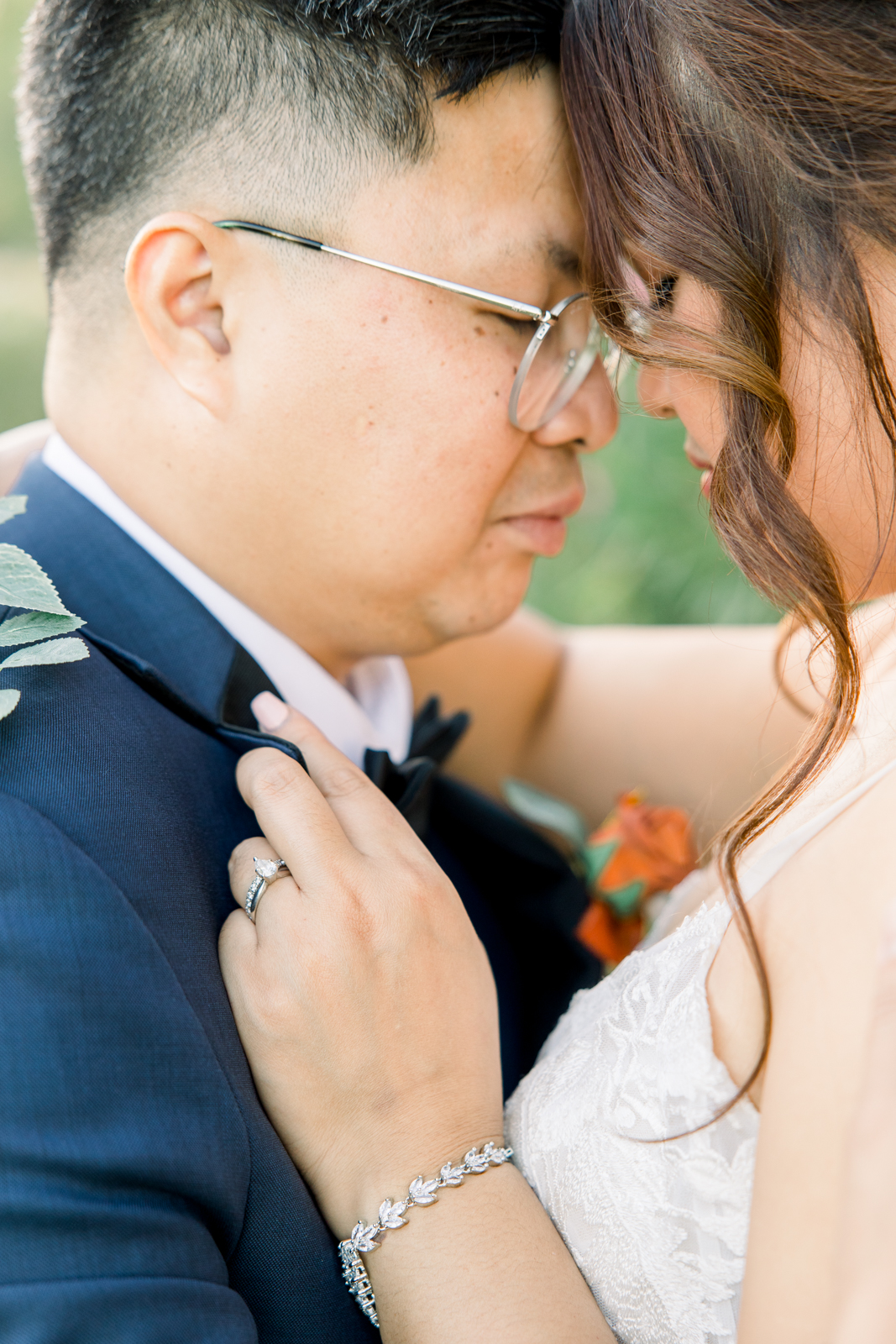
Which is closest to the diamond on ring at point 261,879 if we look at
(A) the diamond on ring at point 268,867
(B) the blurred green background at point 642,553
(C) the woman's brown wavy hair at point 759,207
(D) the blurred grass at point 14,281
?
(A) the diamond on ring at point 268,867

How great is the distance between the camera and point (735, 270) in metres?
1.12

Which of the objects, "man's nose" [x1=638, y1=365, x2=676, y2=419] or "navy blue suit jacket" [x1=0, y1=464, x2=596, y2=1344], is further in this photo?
"man's nose" [x1=638, y1=365, x2=676, y2=419]

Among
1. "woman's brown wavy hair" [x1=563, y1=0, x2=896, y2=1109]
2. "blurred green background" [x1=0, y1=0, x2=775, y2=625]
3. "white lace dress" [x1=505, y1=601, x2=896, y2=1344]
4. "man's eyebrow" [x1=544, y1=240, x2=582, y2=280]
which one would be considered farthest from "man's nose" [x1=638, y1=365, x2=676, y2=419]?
"blurred green background" [x1=0, y1=0, x2=775, y2=625]

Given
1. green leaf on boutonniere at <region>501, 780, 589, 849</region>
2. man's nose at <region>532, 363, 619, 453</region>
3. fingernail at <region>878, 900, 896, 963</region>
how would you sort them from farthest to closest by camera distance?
1. green leaf on boutonniere at <region>501, 780, 589, 849</region>
2. man's nose at <region>532, 363, 619, 453</region>
3. fingernail at <region>878, 900, 896, 963</region>

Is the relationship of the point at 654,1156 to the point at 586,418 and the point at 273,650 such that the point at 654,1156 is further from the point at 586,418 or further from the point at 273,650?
the point at 586,418

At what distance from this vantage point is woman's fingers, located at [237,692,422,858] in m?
1.20

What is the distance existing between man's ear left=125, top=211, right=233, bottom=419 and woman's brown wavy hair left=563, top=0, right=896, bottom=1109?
20.2 inches

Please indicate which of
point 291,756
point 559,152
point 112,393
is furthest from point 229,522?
point 559,152

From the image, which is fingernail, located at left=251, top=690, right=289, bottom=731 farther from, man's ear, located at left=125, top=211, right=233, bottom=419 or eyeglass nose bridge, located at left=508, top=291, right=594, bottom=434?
eyeglass nose bridge, located at left=508, top=291, right=594, bottom=434

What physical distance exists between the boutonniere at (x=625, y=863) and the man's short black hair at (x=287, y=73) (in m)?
1.16

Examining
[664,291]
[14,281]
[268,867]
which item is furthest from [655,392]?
[14,281]

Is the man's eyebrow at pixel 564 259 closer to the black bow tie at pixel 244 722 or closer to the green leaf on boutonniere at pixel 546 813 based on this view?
the black bow tie at pixel 244 722

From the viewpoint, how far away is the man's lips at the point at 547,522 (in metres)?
1.62

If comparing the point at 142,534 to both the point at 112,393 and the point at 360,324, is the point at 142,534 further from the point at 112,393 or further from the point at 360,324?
the point at 360,324
